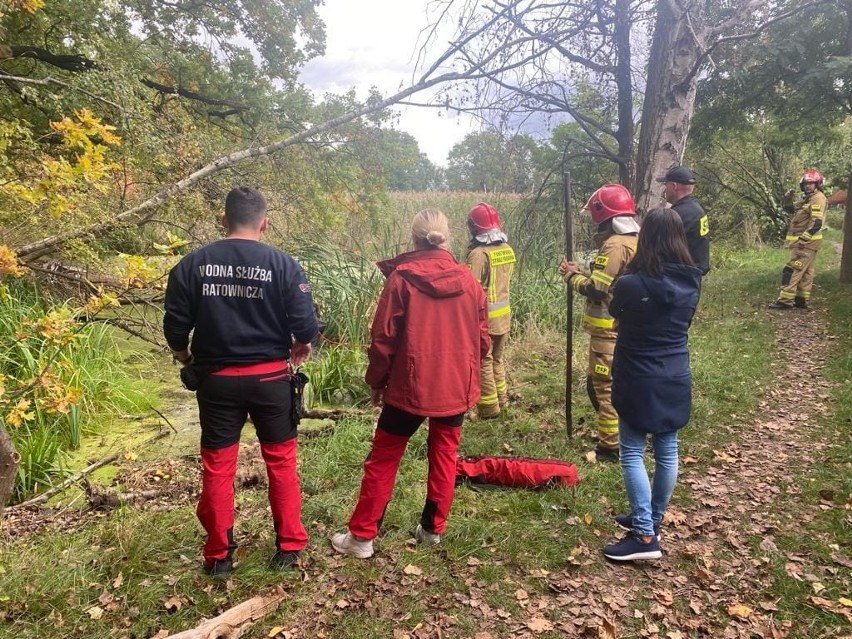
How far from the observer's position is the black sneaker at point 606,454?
4.45m

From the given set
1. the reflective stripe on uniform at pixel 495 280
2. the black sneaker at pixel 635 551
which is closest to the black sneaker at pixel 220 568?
the black sneaker at pixel 635 551

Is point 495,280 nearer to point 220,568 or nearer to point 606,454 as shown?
point 606,454

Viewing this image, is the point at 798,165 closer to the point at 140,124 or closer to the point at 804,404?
the point at 804,404

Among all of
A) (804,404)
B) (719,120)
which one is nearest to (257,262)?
(804,404)

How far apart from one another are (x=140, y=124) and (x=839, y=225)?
25.0 meters

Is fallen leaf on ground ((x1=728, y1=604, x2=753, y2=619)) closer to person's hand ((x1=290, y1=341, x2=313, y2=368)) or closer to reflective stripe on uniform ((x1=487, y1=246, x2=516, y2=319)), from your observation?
person's hand ((x1=290, y1=341, x2=313, y2=368))

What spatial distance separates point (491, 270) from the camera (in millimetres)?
4969

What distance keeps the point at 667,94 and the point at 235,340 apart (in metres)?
4.43

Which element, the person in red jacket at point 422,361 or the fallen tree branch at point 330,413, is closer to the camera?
the person in red jacket at point 422,361

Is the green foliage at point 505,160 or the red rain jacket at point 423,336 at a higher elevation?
the green foliage at point 505,160

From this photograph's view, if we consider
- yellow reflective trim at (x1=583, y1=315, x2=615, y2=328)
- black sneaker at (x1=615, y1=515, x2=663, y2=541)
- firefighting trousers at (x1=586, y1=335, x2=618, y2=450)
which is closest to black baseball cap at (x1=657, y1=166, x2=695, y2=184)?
yellow reflective trim at (x1=583, y1=315, x2=615, y2=328)

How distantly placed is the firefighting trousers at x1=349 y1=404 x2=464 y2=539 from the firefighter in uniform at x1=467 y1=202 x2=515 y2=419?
74.0 inches

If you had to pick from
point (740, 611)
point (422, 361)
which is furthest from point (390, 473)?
point (740, 611)

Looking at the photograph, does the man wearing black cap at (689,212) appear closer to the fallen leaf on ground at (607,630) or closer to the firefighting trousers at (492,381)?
the firefighting trousers at (492,381)
